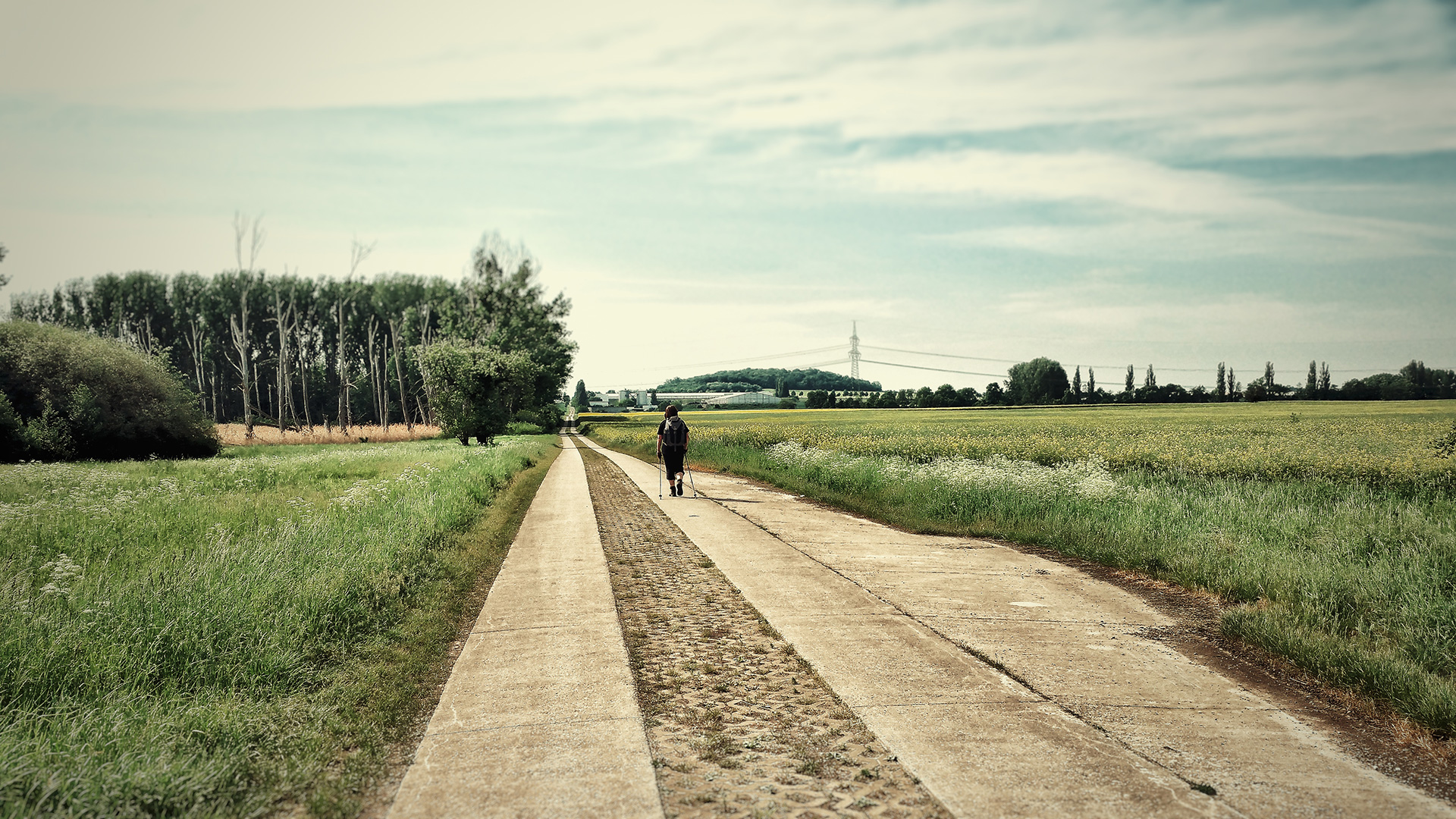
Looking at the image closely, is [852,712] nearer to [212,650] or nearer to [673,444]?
[212,650]

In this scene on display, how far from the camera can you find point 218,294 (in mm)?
81062

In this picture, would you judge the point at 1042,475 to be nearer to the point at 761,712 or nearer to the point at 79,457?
the point at 761,712

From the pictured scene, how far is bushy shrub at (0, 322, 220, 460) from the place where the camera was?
25.0m

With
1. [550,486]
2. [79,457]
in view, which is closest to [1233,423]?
[550,486]

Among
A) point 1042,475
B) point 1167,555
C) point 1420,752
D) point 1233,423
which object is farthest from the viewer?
point 1233,423

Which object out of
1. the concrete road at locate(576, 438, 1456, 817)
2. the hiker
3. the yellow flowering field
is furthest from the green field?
the hiker

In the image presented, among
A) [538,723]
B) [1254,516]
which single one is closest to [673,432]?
[1254,516]

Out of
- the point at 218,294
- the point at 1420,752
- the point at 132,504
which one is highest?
the point at 218,294

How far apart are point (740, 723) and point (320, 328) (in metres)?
97.2

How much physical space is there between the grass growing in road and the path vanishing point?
0.64 m

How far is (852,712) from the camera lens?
4855 millimetres

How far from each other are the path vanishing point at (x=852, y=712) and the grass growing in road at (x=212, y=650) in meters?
0.64

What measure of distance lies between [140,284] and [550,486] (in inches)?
3233

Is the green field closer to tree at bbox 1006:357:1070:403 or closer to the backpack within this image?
the backpack
